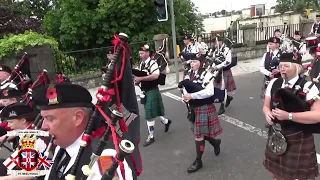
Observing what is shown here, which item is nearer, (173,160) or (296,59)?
(296,59)

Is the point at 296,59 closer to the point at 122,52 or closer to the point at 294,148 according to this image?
the point at 294,148

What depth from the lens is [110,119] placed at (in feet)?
5.83

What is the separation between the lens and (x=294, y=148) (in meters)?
3.18

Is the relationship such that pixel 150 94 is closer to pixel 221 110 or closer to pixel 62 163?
pixel 221 110

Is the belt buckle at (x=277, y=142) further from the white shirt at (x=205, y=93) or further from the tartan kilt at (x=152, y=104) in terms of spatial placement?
the tartan kilt at (x=152, y=104)

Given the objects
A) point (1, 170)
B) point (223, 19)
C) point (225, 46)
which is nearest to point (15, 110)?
point (1, 170)

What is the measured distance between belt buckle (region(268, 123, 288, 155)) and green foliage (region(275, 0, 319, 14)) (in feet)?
94.7

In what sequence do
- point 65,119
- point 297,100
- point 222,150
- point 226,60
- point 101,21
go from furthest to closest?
point 101,21 < point 226,60 < point 222,150 < point 297,100 < point 65,119

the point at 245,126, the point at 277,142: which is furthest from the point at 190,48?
the point at 277,142

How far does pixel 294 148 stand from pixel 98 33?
1053cm

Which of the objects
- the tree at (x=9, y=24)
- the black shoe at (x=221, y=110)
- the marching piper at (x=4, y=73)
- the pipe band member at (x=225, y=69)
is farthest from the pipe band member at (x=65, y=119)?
the tree at (x=9, y=24)

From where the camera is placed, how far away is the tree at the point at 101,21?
12.0 metres

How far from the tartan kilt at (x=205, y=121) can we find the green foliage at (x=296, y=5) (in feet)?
91.5

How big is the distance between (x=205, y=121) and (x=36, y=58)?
6.50 meters
